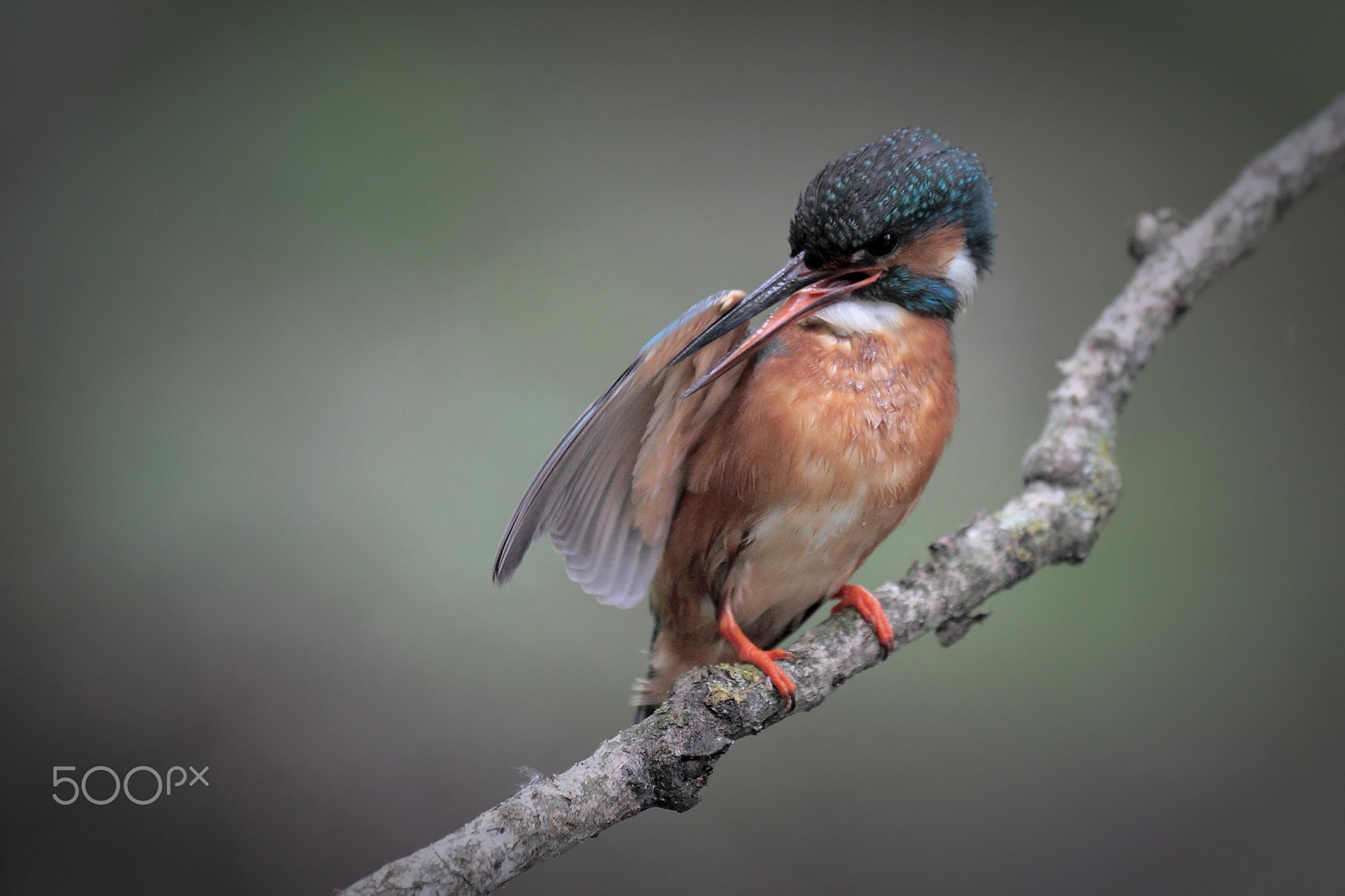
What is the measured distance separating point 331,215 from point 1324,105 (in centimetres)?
198

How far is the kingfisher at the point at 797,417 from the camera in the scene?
1.03 m

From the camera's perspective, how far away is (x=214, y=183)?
1.61 meters

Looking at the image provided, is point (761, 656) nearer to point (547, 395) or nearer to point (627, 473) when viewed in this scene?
point (627, 473)

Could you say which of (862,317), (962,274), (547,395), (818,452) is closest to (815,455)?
(818,452)

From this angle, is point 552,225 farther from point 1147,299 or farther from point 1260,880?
point 1260,880

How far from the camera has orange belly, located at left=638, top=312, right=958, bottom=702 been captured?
3.62ft

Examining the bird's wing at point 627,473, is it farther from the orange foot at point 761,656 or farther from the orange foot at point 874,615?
the orange foot at point 874,615

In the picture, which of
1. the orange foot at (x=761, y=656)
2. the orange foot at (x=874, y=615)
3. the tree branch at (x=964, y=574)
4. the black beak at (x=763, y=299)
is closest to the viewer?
the tree branch at (x=964, y=574)

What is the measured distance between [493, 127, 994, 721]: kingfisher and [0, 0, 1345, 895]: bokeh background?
278 millimetres

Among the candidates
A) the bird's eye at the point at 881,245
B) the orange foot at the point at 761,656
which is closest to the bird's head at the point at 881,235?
the bird's eye at the point at 881,245

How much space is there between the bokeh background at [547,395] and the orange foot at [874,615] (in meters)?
0.39

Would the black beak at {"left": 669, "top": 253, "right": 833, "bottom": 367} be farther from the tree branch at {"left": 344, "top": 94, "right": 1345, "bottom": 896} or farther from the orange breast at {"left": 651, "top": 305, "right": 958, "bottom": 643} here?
the tree branch at {"left": 344, "top": 94, "right": 1345, "bottom": 896}

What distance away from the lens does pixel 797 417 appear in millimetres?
1097

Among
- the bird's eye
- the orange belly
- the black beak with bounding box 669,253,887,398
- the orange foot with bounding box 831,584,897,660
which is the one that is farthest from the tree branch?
the bird's eye
